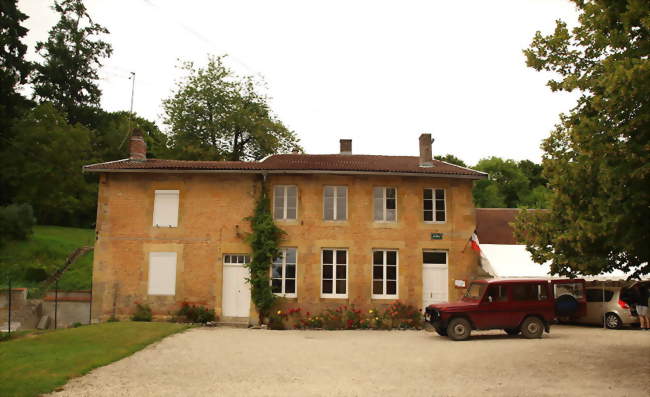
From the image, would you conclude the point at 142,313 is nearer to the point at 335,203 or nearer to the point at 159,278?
the point at 159,278

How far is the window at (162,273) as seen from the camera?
67.4ft

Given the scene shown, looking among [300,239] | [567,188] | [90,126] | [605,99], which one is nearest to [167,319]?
[300,239]

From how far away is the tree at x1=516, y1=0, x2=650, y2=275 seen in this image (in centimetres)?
891

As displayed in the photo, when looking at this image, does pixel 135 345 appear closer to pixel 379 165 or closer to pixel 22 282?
pixel 379 165

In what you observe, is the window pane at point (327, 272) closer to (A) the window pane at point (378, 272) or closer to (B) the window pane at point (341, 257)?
(B) the window pane at point (341, 257)

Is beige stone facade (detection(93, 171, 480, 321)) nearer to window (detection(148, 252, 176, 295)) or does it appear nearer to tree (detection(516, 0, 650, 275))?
window (detection(148, 252, 176, 295))

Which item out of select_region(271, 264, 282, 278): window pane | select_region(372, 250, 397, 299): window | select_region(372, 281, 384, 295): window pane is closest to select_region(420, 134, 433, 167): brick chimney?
select_region(372, 250, 397, 299): window

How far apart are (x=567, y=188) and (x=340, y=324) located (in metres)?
11.3

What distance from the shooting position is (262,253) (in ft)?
66.2

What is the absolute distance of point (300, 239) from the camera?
819 inches

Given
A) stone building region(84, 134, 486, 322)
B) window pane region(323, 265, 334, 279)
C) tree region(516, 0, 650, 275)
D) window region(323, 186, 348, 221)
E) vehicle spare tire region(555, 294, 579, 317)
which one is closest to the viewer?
tree region(516, 0, 650, 275)

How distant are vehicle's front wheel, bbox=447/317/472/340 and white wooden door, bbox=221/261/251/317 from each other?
8.21m

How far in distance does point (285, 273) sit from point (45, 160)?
2383 cm

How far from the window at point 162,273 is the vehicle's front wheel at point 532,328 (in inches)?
505
